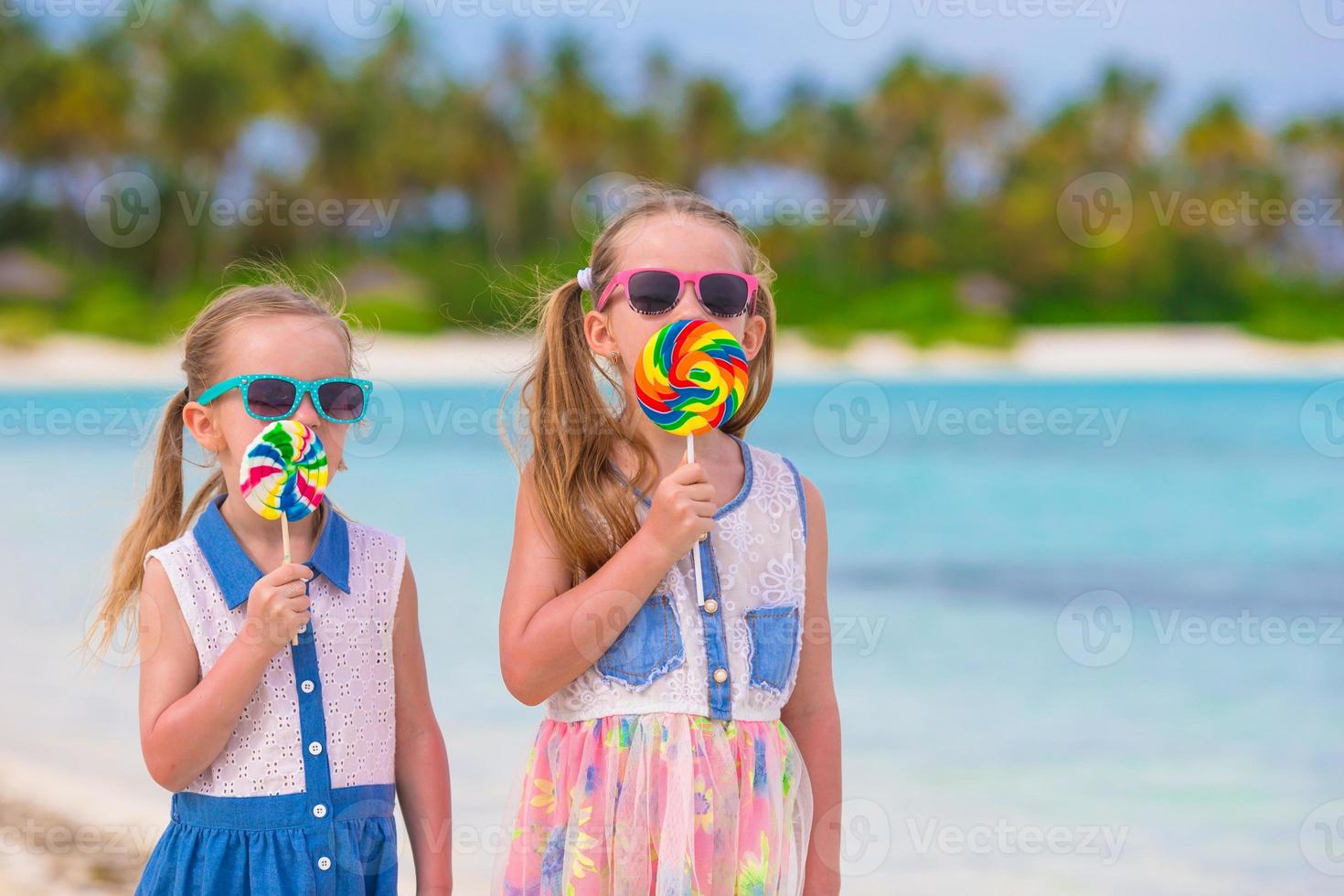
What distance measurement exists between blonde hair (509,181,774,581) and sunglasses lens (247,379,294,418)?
1.17 ft

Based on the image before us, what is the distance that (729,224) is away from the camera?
2252 millimetres

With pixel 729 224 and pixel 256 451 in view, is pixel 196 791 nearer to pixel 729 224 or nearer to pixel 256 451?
pixel 256 451

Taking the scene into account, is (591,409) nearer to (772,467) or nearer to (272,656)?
(772,467)

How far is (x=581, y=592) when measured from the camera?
2.02 meters

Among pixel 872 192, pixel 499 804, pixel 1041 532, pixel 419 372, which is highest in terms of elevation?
pixel 872 192

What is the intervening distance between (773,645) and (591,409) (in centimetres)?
45

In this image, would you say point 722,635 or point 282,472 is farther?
point 722,635

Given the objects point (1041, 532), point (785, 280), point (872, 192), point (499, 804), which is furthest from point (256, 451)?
point (872, 192)

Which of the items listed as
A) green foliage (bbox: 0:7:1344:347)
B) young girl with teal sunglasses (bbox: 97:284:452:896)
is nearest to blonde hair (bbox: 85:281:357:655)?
young girl with teal sunglasses (bbox: 97:284:452:896)

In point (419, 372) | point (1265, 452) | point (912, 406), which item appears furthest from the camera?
point (419, 372)

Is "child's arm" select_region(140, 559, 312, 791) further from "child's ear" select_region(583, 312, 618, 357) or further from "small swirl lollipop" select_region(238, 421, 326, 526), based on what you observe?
"child's ear" select_region(583, 312, 618, 357)

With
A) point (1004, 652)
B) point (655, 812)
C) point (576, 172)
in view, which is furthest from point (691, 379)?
point (576, 172)

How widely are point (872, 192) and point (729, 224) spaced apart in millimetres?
36803

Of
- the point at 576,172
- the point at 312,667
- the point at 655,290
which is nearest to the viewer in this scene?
the point at 312,667
